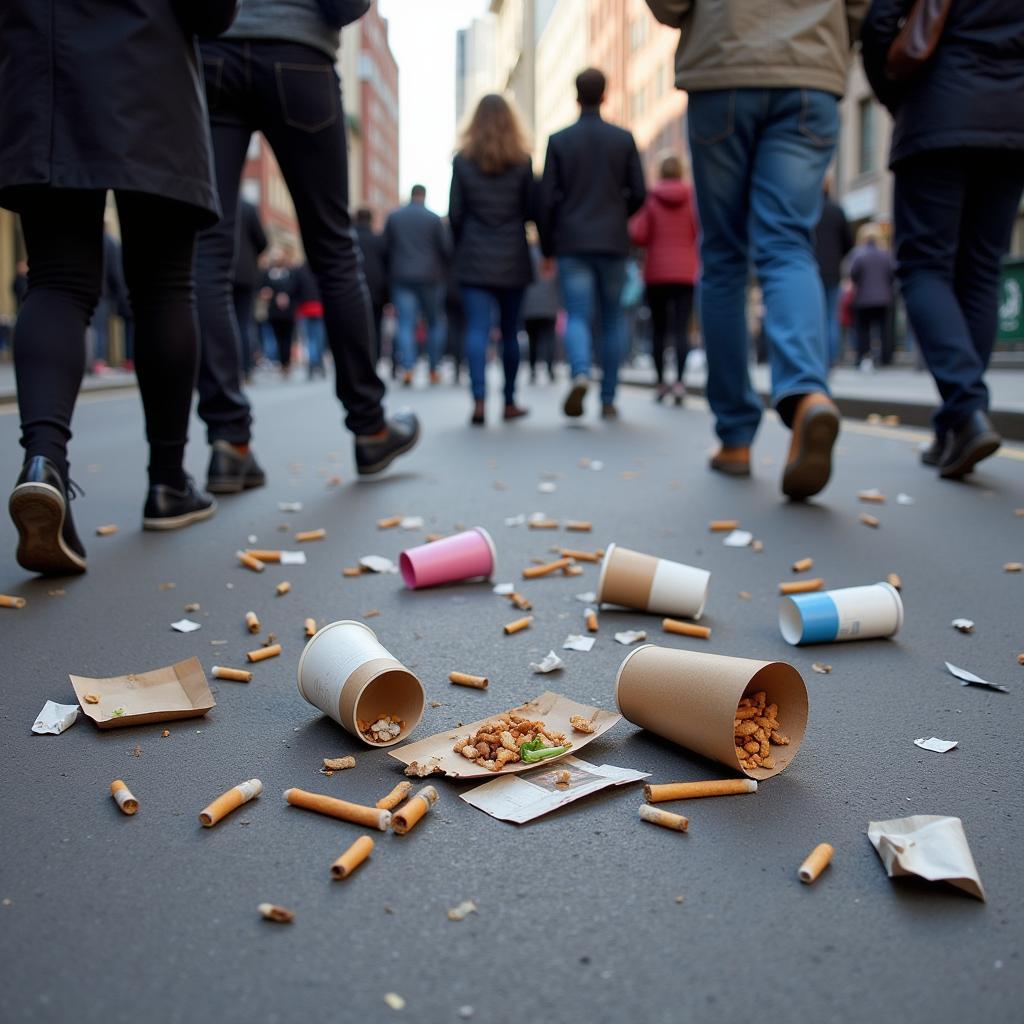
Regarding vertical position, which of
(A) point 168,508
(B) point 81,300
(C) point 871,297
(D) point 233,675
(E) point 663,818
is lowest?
(C) point 871,297

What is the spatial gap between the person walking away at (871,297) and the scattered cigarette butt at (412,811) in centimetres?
1749

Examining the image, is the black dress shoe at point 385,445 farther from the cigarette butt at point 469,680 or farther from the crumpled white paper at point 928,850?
the crumpled white paper at point 928,850

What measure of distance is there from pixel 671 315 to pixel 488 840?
379 inches

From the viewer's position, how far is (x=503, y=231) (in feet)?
27.4

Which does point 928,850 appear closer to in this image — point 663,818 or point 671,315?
point 663,818

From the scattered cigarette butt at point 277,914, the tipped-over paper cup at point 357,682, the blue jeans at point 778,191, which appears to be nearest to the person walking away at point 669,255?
the blue jeans at point 778,191

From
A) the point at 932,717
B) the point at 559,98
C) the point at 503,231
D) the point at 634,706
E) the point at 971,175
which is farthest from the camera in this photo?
the point at 559,98

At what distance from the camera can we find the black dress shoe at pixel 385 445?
5.07 metres

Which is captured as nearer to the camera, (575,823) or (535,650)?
(575,823)

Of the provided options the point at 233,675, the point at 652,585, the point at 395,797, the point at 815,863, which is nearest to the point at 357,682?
the point at 395,797

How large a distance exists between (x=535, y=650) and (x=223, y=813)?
1004 millimetres

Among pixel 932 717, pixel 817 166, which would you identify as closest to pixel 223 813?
pixel 932 717

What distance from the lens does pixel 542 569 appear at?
329 cm

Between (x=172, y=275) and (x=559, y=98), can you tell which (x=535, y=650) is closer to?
(x=172, y=275)
